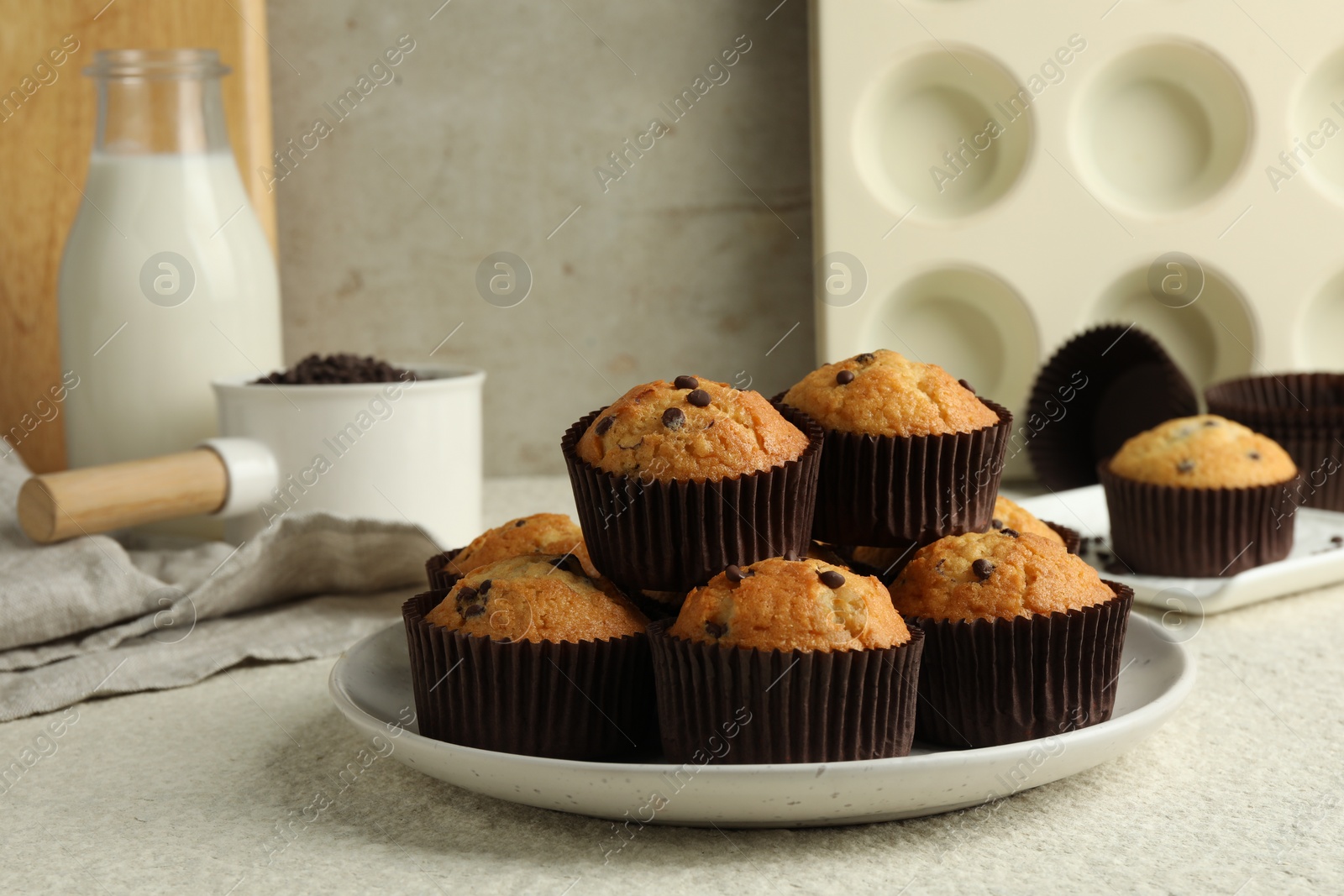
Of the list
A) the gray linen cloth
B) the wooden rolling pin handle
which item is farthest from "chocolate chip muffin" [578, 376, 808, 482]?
the wooden rolling pin handle

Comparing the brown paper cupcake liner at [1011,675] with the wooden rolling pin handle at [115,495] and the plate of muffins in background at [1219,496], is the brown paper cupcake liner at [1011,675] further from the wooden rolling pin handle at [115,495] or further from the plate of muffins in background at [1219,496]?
the wooden rolling pin handle at [115,495]

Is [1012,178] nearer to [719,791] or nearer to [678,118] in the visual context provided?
[678,118]

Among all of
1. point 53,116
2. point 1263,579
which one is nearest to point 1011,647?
point 1263,579

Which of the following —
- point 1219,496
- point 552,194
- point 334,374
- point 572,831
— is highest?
point 552,194

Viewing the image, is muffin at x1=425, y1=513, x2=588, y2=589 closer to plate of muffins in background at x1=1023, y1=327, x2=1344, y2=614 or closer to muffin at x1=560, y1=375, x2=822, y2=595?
muffin at x1=560, y1=375, x2=822, y2=595

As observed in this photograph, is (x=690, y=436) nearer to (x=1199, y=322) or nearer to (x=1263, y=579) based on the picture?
(x=1263, y=579)

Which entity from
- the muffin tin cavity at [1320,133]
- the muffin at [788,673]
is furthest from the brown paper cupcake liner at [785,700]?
the muffin tin cavity at [1320,133]
